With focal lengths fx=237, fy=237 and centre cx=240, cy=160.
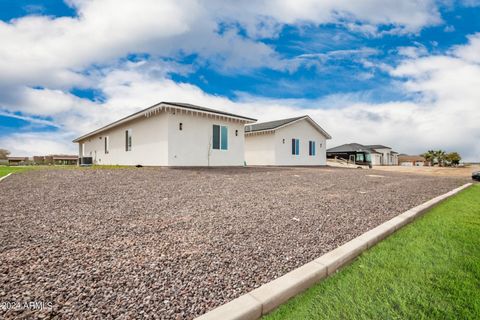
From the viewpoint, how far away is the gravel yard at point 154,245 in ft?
5.79

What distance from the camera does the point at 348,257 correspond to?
2535 mm

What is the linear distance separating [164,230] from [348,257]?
7.64 ft

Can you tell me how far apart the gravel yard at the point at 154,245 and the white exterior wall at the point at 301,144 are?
1529cm

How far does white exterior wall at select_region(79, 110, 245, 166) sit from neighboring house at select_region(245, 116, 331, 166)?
4.95m

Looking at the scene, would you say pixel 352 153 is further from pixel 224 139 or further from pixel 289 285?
pixel 289 285

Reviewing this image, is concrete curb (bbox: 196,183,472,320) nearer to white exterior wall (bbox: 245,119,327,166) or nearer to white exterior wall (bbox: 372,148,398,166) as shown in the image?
white exterior wall (bbox: 245,119,327,166)

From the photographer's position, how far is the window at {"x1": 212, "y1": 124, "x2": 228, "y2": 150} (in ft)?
49.5

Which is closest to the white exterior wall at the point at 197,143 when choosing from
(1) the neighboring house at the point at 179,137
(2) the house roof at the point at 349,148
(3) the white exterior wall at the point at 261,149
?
(1) the neighboring house at the point at 179,137

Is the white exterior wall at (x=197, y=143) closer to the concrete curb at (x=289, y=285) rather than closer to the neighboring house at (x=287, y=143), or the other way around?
the neighboring house at (x=287, y=143)

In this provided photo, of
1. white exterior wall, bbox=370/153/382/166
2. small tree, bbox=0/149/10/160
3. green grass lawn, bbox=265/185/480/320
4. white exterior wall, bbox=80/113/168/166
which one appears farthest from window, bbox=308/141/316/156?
small tree, bbox=0/149/10/160

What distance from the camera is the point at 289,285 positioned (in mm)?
1941

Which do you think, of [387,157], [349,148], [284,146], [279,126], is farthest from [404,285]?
[387,157]

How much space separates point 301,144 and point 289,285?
2180 cm

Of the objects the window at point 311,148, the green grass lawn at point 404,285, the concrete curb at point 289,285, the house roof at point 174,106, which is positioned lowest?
the green grass lawn at point 404,285
